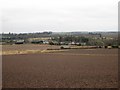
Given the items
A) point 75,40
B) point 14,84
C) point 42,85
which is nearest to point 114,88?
point 42,85

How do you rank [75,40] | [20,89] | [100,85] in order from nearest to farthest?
[20,89] < [100,85] < [75,40]

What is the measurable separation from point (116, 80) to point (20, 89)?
7.23 metres

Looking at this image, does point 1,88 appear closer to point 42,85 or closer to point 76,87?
point 42,85

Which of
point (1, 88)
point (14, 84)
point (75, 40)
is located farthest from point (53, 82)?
point (75, 40)

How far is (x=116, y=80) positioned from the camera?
22109mm

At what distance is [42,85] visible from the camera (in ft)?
65.0

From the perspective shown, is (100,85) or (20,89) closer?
(20,89)

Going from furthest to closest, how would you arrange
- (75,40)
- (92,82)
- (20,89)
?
(75,40), (92,82), (20,89)

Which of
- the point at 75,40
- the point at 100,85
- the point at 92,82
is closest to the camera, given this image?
the point at 100,85

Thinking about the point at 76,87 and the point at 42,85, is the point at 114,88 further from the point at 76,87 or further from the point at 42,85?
the point at 42,85

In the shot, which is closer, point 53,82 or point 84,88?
point 84,88

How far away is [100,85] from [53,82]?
3.20 metres

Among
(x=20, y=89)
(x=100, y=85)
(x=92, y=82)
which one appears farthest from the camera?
(x=92, y=82)

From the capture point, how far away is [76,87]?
1883cm
